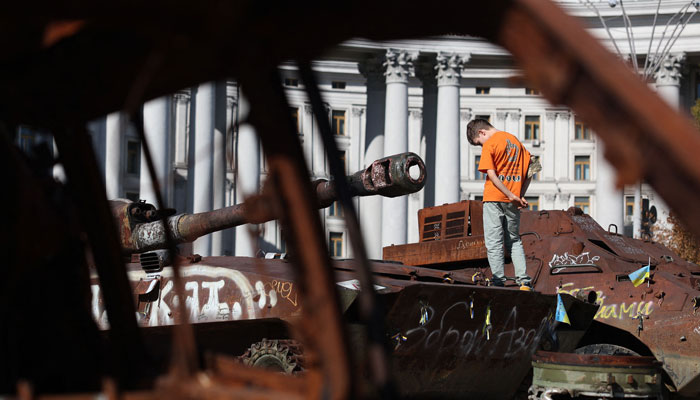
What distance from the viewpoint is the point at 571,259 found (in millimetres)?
12828

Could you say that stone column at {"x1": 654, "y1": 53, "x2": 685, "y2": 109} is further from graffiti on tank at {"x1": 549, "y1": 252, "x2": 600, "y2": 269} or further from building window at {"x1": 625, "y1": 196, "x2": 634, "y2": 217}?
graffiti on tank at {"x1": 549, "y1": 252, "x2": 600, "y2": 269}

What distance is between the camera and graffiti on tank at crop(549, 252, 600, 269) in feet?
41.9

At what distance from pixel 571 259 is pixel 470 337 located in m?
4.23

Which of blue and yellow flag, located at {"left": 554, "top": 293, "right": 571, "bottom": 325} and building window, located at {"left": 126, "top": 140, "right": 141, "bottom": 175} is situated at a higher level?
building window, located at {"left": 126, "top": 140, "right": 141, "bottom": 175}

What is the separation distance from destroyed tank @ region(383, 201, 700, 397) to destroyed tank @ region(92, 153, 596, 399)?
2.91 ft

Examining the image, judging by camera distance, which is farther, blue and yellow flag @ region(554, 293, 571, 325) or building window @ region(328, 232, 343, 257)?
building window @ region(328, 232, 343, 257)

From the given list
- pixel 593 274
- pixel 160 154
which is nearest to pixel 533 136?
pixel 160 154

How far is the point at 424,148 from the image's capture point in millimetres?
53406

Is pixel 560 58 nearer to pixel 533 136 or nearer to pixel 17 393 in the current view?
pixel 17 393

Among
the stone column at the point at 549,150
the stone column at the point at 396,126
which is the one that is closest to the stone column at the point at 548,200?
the stone column at the point at 549,150

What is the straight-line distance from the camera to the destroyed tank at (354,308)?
8.10m

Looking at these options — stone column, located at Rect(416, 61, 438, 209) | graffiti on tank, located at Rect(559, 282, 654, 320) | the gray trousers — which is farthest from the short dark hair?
stone column, located at Rect(416, 61, 438, 209)

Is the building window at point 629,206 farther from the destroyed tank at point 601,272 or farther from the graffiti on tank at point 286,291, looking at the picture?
the graffiti on tank at point 286,291

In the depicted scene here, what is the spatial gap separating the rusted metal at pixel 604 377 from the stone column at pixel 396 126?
35.3 m
